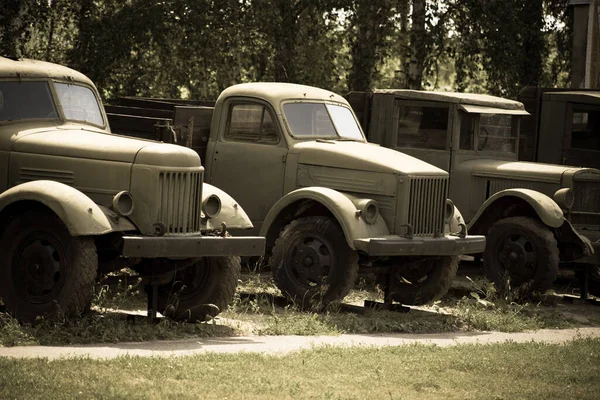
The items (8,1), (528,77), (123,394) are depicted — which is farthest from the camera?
(528,77)

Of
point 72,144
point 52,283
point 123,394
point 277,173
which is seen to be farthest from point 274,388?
point 277,173

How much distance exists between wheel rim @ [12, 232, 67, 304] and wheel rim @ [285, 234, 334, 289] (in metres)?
2.82

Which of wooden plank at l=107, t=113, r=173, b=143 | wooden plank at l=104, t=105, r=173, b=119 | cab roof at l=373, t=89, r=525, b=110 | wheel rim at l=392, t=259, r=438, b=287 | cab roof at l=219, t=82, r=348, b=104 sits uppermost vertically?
cab roof at l=373, t=89, r=525, b=110

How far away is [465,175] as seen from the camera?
48.3 ft

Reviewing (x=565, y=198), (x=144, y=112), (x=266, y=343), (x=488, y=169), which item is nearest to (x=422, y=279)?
(x=488, y=169)

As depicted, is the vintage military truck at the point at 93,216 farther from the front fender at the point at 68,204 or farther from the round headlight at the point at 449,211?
the round headlight at the point at 449,211

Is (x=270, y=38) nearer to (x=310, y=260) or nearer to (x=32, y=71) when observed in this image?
(x=310, y=260)

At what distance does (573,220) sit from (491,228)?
3.45 feet

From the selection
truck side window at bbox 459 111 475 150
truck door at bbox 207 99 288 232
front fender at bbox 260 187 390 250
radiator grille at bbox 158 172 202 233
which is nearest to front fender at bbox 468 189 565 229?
truck side window at bbox 459 111 475 150

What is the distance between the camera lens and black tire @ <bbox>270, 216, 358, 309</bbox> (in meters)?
12.1

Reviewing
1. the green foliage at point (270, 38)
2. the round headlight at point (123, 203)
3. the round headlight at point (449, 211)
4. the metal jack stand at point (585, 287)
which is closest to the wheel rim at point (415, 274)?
the round headlight at point (449, 211)

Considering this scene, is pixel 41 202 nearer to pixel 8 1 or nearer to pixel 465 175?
pixel 465 175

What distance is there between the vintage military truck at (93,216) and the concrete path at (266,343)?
2.12 feet

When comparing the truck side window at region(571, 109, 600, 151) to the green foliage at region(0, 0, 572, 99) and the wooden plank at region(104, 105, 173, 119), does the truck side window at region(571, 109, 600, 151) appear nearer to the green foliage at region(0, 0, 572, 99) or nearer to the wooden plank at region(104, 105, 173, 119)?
the wooden plank at region(104, 105, 173, 119)
